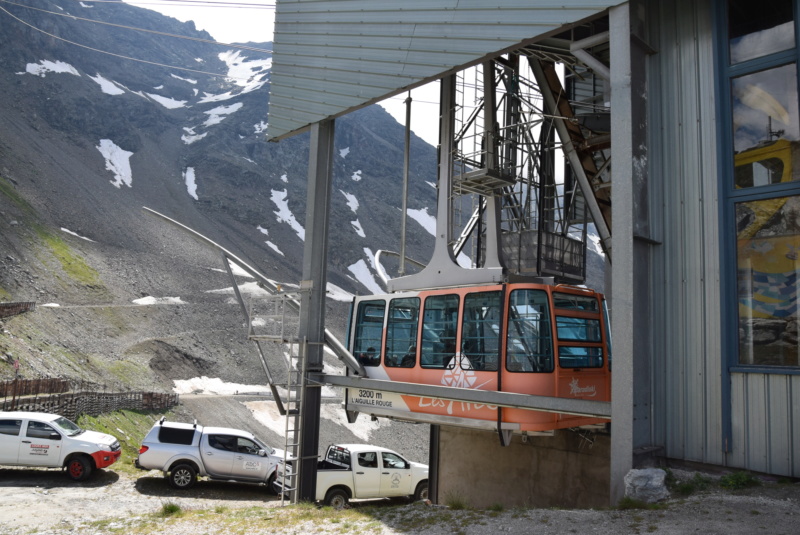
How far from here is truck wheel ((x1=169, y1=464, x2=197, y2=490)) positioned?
651 inches

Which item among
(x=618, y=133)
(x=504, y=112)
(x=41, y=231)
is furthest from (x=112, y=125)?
(x=618, y=133)

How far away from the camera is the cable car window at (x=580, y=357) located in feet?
32.0

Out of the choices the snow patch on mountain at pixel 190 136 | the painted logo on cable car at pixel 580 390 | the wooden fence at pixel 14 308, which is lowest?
the painted logo on cable car at pixel 580 390

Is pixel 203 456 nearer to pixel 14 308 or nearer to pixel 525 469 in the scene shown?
pixel 525 469

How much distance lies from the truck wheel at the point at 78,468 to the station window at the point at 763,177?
607 inches

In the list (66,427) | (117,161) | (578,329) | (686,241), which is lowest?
(66,427)

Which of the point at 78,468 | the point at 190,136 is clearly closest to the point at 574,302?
the point at 78,468

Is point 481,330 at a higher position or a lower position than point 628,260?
lower

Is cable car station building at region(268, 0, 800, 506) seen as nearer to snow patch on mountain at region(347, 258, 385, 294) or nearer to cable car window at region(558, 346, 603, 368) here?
cable car window at region(558, 346, 603, 368)

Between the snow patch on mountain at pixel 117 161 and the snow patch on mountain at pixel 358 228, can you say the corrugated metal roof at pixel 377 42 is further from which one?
the snow patch on mountain at pixel 358 228

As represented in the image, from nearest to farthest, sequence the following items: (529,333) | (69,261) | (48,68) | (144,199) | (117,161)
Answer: (529,333) → (69,261) → (144,199) → (117,161) → (48,68)

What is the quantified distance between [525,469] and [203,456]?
8.58m

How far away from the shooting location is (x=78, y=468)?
16.1 metres

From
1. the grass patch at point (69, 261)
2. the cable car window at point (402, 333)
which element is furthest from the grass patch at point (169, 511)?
the grass patch at point (69, 261)
